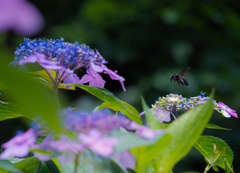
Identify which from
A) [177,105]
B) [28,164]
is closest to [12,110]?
[28,164]

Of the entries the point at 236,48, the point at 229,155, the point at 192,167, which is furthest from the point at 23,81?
the point at 236,48

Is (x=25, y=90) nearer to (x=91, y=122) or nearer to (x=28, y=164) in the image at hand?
(x=91, y=122)

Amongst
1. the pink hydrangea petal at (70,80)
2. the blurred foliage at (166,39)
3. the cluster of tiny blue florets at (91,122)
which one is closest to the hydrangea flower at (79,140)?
the cluster of tiny blue florets at (91,122)

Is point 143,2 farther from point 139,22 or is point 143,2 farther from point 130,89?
point 130,89

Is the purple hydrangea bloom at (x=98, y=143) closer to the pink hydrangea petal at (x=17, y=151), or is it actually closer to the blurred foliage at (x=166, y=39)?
the pink hydrangea petal at (x=17, y=151)

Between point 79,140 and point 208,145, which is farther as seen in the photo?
point 208,145
